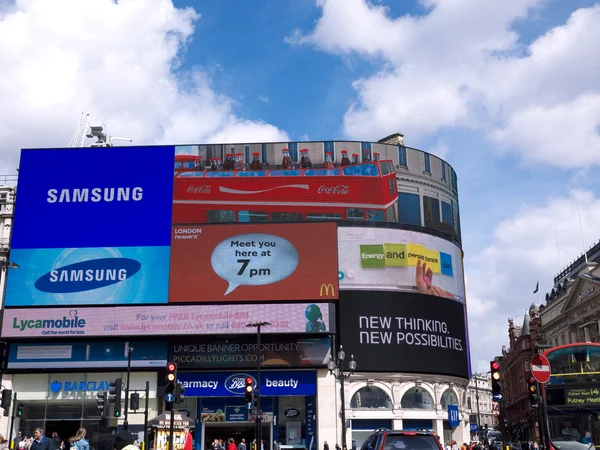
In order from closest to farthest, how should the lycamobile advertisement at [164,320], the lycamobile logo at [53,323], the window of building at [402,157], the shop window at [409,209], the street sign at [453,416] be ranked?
the lycamobile advertisement at [164,320] < the lycamobile logo at [53,323] < the street sign at [453,416] < the shop window at [409,209] < the window of building at [402,157]

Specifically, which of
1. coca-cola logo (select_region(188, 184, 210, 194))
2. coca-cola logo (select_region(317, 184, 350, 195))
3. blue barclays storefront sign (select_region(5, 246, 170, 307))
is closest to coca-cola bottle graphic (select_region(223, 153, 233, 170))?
coca-cola logo (select_region(188, 184, 210, 194))

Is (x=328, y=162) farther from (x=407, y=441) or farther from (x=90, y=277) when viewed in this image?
(x=407, y=441)

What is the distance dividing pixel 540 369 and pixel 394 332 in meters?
32.7

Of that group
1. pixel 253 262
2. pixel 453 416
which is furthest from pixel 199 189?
pixel 453 416

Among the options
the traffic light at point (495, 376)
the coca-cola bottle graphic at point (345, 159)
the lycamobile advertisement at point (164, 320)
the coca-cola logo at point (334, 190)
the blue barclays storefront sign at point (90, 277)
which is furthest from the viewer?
the coca-cola bottle graphic at point (345, 159)

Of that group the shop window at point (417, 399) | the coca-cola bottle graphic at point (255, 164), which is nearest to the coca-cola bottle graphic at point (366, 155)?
the coca-cola bottle graphic at point (255, 164)

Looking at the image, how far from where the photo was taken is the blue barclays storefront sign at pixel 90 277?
2114 inches

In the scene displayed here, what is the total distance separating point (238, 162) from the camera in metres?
58.2

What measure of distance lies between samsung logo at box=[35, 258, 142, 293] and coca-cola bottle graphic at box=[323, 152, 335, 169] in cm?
1665

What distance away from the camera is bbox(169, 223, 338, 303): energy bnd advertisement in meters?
53.5

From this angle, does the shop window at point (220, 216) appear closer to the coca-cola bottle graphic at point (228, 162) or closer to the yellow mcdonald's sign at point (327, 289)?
the coca-cola bottle graphic at point (228, 162)

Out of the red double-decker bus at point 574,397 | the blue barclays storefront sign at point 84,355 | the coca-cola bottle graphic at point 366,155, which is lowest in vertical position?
the red double-decker bus at point 574,397

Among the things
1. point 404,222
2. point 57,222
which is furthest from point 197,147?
point 404,222

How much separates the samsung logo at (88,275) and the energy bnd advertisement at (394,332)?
54.1ft
